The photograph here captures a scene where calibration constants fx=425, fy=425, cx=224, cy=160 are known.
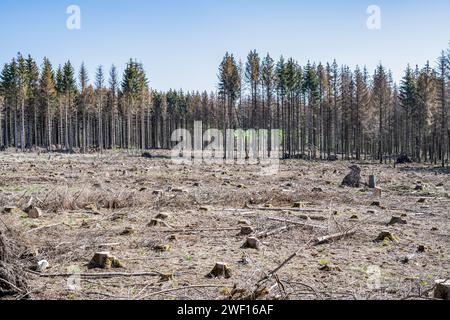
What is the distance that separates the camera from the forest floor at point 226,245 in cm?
616

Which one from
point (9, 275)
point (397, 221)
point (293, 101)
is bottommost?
point (397, 221)

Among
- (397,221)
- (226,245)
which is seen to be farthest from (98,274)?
(397,221)

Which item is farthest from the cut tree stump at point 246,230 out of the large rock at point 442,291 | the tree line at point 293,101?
the tree line at point 293,101

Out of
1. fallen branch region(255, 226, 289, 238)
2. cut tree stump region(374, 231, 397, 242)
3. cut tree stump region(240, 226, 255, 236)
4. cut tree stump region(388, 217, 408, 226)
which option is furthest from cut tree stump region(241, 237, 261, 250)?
cut tree stump region(388, 217, 408, 226)

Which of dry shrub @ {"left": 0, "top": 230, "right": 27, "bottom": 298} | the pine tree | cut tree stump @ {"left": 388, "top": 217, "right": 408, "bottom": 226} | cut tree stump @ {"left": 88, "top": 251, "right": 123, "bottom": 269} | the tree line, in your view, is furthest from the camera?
the pine tree

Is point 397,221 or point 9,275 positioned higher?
point 9,275

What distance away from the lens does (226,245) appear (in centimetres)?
→ 902

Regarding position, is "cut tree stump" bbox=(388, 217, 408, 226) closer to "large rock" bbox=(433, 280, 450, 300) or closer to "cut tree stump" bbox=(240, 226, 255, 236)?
"cut tree stump" bbox=(240, 226, 255, 236)

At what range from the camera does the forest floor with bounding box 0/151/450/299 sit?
616 centimetres

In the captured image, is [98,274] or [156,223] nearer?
[98,274]

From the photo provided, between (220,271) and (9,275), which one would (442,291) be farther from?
(9,275)

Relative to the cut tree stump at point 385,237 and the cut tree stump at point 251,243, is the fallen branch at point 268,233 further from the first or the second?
the cut tree stump at point 385,237
